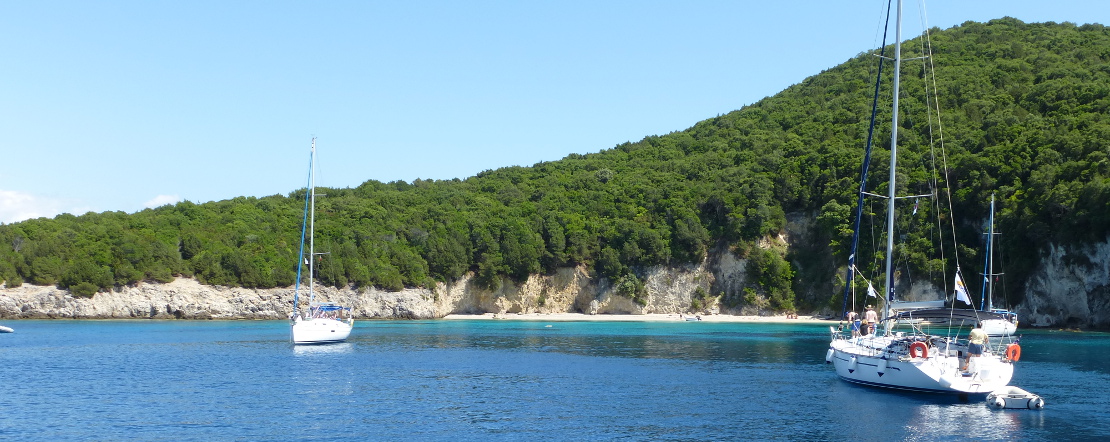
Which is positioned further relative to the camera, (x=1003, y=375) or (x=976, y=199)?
(x=976, y=199)

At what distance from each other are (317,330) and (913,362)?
Result: 33731mm

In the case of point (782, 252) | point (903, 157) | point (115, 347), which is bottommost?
point (115, 347)

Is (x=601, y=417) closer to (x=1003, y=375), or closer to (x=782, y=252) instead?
(x=1003, y=375)

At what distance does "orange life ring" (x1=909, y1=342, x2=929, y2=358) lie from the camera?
25812 mm

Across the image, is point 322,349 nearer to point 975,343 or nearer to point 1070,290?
point 975,343

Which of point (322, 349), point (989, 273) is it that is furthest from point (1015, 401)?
point (989, 273)

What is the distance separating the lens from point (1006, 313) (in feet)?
174

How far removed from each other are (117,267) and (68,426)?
63383 mm

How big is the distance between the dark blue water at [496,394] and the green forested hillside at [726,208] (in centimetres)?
2337

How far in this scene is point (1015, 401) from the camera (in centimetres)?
2434

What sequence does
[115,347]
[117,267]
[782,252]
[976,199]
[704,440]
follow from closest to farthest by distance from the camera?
[704,440] < [115,347] < [976,199] < [117,267] < [782,252]

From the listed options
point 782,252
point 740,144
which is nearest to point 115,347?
point 782,252

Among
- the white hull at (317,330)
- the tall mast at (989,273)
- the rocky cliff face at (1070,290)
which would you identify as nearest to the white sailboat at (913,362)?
the white hull at (317,330)

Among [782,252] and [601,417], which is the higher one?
[782,252]
